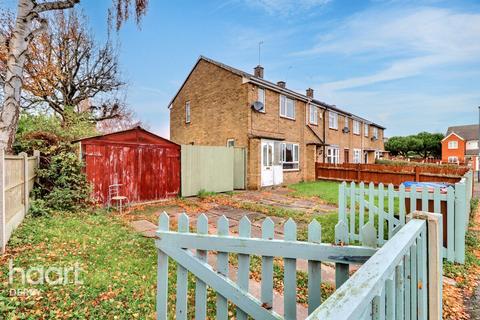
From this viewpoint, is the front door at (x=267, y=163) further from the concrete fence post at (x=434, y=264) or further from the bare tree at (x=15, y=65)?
the concrete fence post at (x=434, y=264)

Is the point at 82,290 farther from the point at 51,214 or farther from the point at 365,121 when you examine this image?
the point at 365,121

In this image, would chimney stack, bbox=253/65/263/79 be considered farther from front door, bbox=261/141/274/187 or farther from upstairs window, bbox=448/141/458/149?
upstairs window, bbox=448/141/458/149

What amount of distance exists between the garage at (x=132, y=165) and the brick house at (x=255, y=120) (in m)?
5.04

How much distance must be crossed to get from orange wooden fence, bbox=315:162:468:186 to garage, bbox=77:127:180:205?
12.1m

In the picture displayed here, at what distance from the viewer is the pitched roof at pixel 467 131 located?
47.3 metres

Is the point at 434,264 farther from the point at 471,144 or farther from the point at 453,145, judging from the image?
the point at 471,144

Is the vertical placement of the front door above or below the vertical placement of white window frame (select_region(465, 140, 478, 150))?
below

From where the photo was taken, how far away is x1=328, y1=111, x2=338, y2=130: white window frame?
2199 centimetres

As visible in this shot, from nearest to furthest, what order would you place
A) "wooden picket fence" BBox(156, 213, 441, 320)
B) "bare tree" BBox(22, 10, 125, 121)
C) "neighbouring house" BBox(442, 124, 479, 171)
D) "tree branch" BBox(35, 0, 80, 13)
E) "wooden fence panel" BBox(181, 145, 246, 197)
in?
1. "wooden picket fence" BBox(156, 213, 441, 320)
2. "tree branch" BBox(35, 0, 80, 13)
3. "wooden fence panel" BBox(181, 145, 246, 197)
4. "bare tree" BBox(22, 10, 125, 121)
5. "neighbouring house" BBox(442, 124, 479, 171)

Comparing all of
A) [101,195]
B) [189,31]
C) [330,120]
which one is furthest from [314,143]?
[101,195]

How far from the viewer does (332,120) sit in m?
22.5

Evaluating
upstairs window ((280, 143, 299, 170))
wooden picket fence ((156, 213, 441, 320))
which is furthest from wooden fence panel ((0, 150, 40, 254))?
upstairs window ((280, 143, 299, 170))

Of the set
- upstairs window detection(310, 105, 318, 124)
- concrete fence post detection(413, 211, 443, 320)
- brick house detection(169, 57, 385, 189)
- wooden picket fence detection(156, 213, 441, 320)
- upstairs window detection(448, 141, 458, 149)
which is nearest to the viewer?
wooden picket fence detection(156, 213, 441, 320)

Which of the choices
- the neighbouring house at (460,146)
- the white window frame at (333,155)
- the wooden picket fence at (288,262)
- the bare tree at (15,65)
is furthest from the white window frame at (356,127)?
A: the neighbouring house at (460,146)
